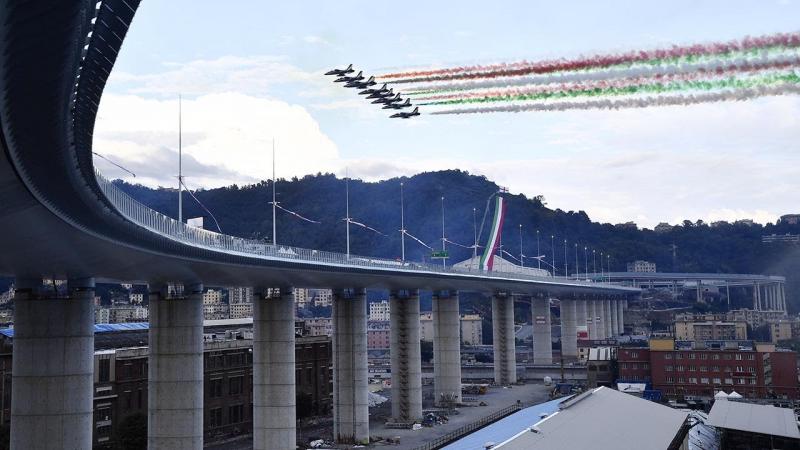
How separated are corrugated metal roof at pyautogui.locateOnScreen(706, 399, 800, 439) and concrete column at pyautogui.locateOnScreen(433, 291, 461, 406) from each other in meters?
48.0

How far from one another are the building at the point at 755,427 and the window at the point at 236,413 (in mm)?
56786

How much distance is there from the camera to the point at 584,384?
16238cm

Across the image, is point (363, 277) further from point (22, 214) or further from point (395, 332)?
point (22, 214)

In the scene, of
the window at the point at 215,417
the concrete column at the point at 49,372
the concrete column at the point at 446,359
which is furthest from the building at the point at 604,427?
the concrete column at the point at 446,359

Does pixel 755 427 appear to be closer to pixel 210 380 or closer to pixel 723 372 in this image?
pixel 723 372

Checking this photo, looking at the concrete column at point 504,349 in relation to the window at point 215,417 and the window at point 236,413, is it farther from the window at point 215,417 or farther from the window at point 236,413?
the window at point 215,417

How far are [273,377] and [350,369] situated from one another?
18886mm

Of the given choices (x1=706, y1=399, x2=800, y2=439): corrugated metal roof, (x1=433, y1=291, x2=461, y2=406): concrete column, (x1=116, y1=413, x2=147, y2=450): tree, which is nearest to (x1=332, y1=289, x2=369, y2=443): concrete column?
(x1=116, y1=413, x2=147, y2=450): tree

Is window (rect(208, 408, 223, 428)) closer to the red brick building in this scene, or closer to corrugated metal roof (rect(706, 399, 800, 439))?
corrugated metal roof (rect(706, 399, 800, 439))

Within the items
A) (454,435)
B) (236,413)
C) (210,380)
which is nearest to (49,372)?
(454,435)

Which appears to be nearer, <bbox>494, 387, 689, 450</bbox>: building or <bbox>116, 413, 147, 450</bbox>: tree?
<bbox>494, 387, 689, 450</bbox>: building

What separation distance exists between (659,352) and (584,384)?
80.7 ft

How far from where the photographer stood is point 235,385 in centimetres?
11731

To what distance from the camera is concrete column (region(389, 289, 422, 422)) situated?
12181cm
